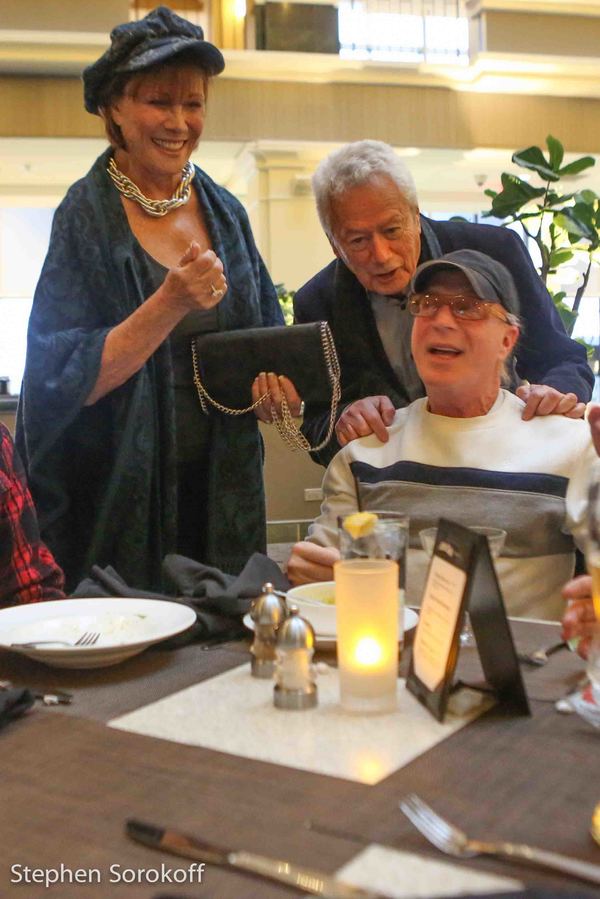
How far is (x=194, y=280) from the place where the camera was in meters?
2.09

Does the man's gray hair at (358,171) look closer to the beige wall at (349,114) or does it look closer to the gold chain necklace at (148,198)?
the gold chain necklace at (148,198)

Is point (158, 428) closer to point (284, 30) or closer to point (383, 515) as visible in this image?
point (383, 515)

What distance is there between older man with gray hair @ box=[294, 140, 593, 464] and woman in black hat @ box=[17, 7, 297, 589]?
7.5 inches

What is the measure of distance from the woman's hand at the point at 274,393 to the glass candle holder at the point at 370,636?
1.25 metres

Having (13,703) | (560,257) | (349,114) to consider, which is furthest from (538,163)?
(349,114)

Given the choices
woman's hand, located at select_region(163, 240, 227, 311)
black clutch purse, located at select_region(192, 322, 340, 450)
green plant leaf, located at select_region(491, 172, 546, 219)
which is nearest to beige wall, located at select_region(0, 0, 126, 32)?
green plant leaf, located at select_region(491, 172, 546, 219)

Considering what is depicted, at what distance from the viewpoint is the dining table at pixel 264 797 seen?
746mm

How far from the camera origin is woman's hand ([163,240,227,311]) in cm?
208

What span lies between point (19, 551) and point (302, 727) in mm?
871

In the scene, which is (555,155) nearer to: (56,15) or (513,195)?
(513,195)

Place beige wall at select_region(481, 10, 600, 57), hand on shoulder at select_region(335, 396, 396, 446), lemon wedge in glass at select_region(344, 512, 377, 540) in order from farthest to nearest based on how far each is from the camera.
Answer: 1. beige wall at select_region(481, 10, 600, 57)
2. hand on shoulder at select_region(335, 396, 396, 446)
3. lemon wedge in glass at select_region(344, 512, 377, 540)

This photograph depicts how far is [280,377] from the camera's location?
2.34m

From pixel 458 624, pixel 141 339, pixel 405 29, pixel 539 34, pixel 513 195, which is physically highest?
pixel 405 29

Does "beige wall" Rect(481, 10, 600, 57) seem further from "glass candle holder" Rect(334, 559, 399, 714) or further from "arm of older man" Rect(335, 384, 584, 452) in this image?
"glass candle holder" Rect(334, 559, 399, 714)
